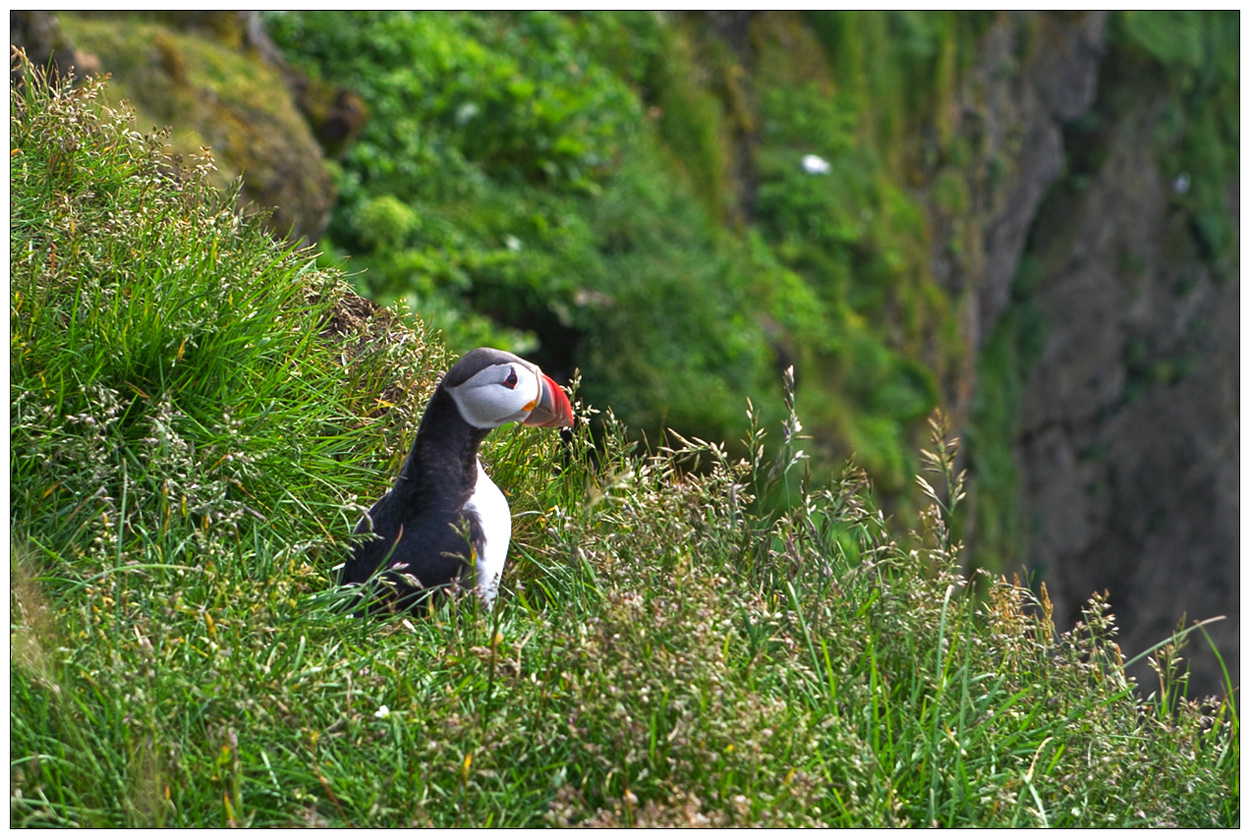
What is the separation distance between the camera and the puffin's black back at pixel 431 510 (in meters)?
2.78

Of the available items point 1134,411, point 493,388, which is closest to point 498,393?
point 493,388

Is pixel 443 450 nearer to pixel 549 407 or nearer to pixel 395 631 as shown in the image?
pixel 549 407

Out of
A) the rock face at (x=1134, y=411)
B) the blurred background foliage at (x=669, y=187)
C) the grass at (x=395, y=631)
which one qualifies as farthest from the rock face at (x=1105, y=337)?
the grass at (x=395, y=631)

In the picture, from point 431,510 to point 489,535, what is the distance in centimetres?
17

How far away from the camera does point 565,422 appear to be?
297 centimetres

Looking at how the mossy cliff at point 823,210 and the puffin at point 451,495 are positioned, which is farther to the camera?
the mossy cliff at point 823,210

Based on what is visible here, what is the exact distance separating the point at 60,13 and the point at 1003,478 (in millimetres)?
17076

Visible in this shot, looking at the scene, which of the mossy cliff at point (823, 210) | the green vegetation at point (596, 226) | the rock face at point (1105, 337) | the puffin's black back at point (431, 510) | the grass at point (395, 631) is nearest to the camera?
the grass at point (395, 631)

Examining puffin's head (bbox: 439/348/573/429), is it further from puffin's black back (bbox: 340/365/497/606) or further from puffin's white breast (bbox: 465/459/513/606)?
puffin's white breast (bbox: 465/459/513/606)

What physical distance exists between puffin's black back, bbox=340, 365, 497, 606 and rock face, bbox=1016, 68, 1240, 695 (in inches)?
885

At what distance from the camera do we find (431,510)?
2.81 metres

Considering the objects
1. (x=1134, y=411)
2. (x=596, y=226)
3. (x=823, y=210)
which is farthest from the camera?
(x=1134, y=411)

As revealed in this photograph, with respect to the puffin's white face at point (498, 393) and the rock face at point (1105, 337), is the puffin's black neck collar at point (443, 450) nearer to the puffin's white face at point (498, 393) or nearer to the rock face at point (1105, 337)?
the puffin's white face at point (498, 393)

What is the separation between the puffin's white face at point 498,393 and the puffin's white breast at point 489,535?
198 mm
